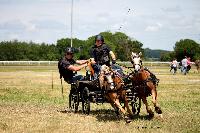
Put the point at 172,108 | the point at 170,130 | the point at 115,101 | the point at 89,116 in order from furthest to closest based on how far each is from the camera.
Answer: the point at 172,108 → the point at 89,116 → the point at 115,101 → the point at 170,130

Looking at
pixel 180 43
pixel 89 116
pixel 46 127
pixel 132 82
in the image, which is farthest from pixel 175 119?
pixel 180 43

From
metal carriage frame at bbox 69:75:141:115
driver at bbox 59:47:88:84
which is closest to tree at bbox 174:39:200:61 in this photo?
metal carriage frame at bbox 69:75:141:115

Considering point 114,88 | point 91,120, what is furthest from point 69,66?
point 114,88

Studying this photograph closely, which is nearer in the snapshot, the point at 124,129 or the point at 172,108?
the point at 124,129

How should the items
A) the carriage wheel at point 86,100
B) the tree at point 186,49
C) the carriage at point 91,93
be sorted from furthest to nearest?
the tree at point 186,49 < the carriage wheel at point 86,100 < the carriage at point 91,93

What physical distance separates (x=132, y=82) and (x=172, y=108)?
14.1ft

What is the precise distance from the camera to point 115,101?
14312mm

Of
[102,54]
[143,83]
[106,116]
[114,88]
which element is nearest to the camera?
[114,88]

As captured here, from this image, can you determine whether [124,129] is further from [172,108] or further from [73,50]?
[172,108]

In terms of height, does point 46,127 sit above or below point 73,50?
below

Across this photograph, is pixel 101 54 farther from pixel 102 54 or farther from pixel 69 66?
pixel 69 66

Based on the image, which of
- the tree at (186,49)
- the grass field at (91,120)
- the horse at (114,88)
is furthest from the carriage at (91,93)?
the tree at (186,49)

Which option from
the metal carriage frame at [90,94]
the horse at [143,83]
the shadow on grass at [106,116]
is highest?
the horse at [143,83]

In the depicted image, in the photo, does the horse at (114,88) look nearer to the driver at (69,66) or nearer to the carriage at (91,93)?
the carriage at (91,93)
